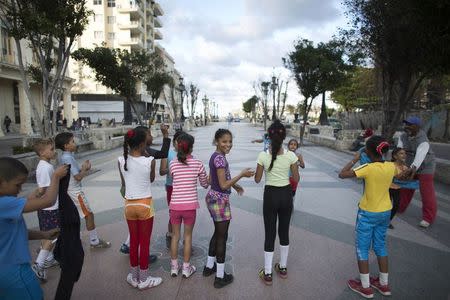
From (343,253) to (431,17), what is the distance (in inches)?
154

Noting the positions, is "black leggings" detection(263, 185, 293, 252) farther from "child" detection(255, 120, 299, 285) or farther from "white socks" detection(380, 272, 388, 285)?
"white socks" detection(380, 272, 388, 285)

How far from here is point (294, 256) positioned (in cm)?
435

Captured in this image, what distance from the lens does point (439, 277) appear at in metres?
3.78

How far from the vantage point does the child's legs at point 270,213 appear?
3.53m

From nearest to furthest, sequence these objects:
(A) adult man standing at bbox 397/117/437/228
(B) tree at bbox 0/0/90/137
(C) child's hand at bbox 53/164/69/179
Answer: (C) child's hand at bbox 53/164/69/179, (A) adult man standing at bbox 397/117/437/228, (B) tree at bbox 0/0/90/137

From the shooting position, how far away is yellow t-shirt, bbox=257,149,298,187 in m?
3.50

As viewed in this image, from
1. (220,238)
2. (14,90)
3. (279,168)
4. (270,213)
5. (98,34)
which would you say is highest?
(98,34)

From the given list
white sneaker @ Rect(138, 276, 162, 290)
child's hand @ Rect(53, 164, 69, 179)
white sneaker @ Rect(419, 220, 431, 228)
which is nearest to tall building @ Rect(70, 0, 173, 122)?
white sneaker @ Rect(419, 220, 431, 228)

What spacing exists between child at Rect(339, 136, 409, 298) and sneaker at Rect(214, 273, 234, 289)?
1.26 metres

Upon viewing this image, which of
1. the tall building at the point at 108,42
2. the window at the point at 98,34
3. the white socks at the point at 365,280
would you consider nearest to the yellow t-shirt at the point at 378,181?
the white socks at the point at 365,280

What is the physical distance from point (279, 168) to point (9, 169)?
2.25 m

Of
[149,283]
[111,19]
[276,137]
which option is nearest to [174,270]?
[149,283]

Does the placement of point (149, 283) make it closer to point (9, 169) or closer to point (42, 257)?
point (42, 257)

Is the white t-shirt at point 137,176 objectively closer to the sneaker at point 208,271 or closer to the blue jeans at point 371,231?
the sneaker at point 208,271
